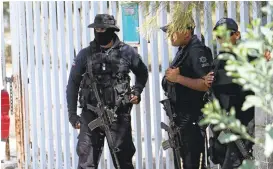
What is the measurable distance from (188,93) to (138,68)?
0.57 m

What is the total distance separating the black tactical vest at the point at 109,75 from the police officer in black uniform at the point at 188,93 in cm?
36

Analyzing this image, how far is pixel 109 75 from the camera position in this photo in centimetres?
591

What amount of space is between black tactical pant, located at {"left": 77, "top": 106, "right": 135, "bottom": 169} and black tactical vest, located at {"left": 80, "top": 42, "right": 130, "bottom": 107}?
0.20 meters

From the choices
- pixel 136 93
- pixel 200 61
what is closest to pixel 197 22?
pixel 200 61

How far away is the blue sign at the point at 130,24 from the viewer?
645 cm

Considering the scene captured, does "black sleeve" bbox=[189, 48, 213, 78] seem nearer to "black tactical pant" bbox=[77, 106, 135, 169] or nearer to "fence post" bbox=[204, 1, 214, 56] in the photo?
"fence post" bbox=[204, 1, 214, 56]

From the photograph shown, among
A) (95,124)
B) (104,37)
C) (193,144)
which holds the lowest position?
(193,144)

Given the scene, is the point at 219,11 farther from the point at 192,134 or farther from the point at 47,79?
the point at 47,79

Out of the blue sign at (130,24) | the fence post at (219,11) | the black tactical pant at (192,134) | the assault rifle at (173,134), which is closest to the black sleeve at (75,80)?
the blue sign at (130,24)

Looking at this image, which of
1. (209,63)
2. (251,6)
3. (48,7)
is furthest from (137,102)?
(48,7)

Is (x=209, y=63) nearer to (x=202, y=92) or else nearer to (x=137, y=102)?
(x=202, y=92)

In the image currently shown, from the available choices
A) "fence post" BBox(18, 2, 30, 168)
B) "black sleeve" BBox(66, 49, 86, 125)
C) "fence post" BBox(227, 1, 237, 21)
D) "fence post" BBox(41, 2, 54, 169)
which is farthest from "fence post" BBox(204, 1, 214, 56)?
"fence post" BBox(18, 2, 30, 168)

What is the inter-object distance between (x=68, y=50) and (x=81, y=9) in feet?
1.37

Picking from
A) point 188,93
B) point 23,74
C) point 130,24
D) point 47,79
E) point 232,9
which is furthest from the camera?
point 23,74
